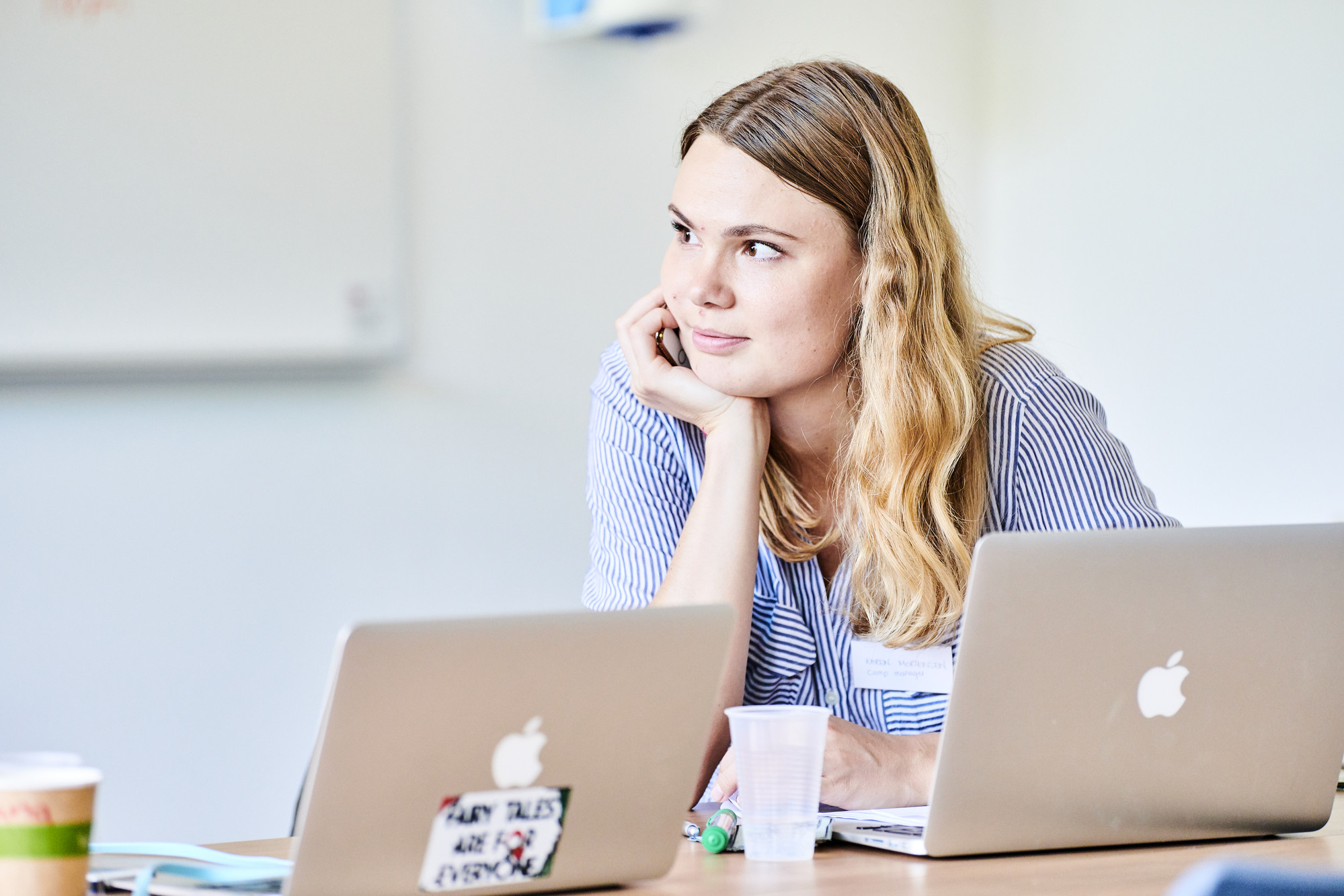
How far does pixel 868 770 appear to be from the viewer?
134 cm

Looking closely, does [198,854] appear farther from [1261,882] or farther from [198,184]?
[198,184]

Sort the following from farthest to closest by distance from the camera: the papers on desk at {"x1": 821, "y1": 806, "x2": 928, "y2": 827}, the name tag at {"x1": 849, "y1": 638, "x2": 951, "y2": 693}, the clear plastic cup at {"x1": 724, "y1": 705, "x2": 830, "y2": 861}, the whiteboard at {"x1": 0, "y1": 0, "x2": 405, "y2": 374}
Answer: the whiteboard at {"x1": 0, "y1": 0, "x2": 405, "y2": 374} < the name tag at {"x1": 849, "y1": 638, "x2": 951, "y2": 693} < the papers on desk at {"x1": 821, "y1": 806, "x2": 928, "y2": 827} < the clear plastic cup at {"x1": 724, "y1": 705, "x2": 830, "y2": 861}

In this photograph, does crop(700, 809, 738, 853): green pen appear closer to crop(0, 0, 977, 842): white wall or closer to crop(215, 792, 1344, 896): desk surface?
crop(215, 792, 1344, 896): desk surface

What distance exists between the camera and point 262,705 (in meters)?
2.46

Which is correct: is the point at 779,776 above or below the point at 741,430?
below

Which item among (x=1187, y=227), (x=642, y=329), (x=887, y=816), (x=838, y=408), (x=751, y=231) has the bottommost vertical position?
(x=887, y=816)

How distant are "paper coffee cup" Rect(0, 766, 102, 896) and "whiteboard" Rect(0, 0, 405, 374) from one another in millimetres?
1556

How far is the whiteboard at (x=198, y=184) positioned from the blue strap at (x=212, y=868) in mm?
1382

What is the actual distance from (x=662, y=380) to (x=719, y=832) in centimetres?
73

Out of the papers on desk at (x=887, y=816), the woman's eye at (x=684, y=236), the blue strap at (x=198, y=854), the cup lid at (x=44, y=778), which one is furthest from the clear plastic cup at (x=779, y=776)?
the woman's eye at (x=684, y=236)

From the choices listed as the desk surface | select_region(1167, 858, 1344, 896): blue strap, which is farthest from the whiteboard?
select_region(1167, 858, 1344, 896): blue strap

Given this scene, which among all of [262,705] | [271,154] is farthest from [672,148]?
[262,705]

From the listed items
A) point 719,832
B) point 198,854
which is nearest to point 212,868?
point 198,854

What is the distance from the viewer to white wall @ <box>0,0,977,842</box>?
2307mm
